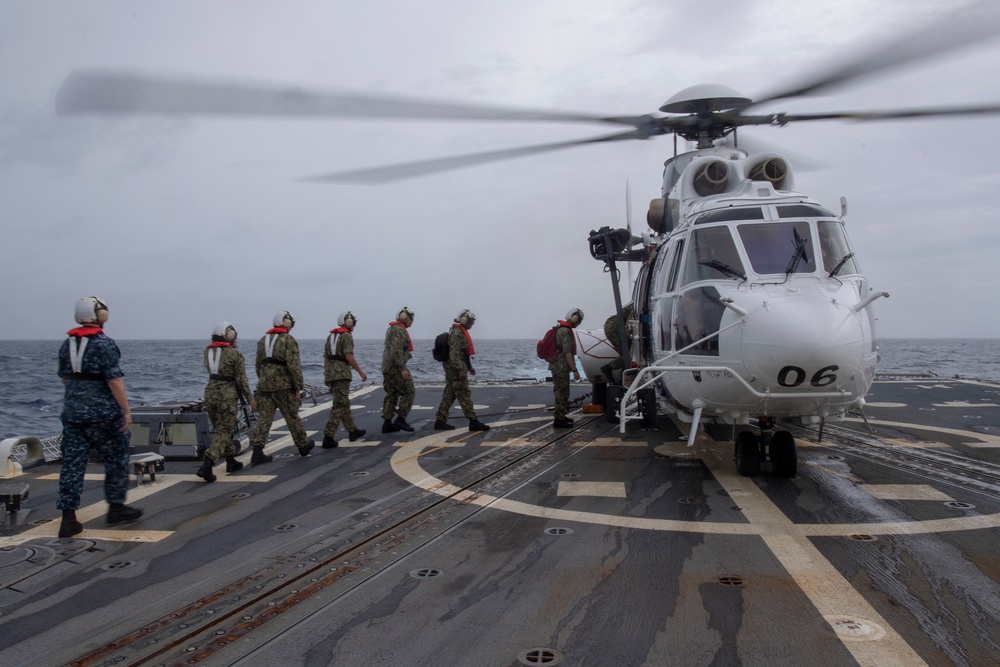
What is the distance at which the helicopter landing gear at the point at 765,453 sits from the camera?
6711mm

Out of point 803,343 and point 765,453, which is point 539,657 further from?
point 765,453

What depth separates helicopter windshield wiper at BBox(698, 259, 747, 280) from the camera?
6392mm

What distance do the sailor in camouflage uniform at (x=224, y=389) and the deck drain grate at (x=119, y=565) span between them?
292cm

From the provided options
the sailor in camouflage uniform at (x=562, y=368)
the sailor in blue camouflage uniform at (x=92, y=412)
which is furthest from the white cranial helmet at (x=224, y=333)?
the sailor in camouflage uniform at (x=562, y=368)

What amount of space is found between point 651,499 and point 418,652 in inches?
133

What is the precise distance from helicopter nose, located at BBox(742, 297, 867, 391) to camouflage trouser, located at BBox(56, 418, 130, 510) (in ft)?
17.9

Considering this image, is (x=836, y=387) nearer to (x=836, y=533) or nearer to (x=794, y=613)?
(x=836, y=533)

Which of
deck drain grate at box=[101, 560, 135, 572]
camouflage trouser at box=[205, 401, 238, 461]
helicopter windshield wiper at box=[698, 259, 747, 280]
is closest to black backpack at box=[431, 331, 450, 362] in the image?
camouflage trouser at box=[205, 401, 238, 461]

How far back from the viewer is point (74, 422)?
17.9 feet

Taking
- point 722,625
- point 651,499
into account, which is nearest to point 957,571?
point 722,625

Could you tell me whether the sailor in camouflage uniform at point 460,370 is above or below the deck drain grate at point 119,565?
above

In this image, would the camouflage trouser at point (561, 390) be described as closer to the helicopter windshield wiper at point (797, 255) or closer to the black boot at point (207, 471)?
the helicopter windshield wiper at point (797, 255)

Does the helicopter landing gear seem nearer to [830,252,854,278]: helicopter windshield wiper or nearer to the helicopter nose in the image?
the helicopter nose

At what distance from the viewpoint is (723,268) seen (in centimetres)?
650
